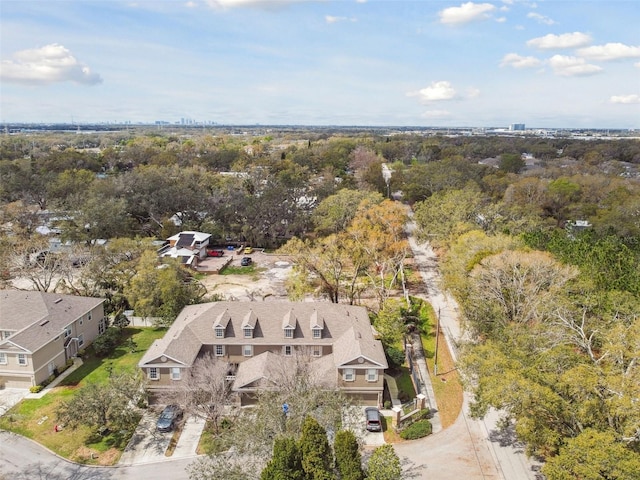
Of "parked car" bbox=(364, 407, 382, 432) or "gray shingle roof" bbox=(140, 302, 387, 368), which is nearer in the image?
"parked car" bbox=(364, 407, 382, 432)

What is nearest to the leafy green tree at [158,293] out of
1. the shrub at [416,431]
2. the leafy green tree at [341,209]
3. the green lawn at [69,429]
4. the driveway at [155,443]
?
the green lawn at [69,429]

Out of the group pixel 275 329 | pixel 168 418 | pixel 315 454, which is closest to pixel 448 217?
pixel 275 329

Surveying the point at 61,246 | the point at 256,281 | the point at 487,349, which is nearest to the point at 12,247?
the point at 61,246

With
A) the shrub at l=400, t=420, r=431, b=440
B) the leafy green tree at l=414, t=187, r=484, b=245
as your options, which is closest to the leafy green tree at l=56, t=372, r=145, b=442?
the shrub at l=400, t=420, r=431, b=440

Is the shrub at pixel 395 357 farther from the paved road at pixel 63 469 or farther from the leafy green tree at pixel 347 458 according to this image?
the paved road at pixel 63 469

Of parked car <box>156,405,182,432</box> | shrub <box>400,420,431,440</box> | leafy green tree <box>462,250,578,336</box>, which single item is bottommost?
shrub <box>400,420,431,440</box>

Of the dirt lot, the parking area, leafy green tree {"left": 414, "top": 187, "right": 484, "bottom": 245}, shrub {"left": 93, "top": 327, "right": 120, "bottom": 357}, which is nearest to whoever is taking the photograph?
the parking area

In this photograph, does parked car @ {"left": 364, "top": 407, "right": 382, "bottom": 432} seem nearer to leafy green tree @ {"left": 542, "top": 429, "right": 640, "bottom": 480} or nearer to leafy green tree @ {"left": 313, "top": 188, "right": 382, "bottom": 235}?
leafy green tree @ {"left": 542, "top": 429, "right": 640, "bottom": 480}
